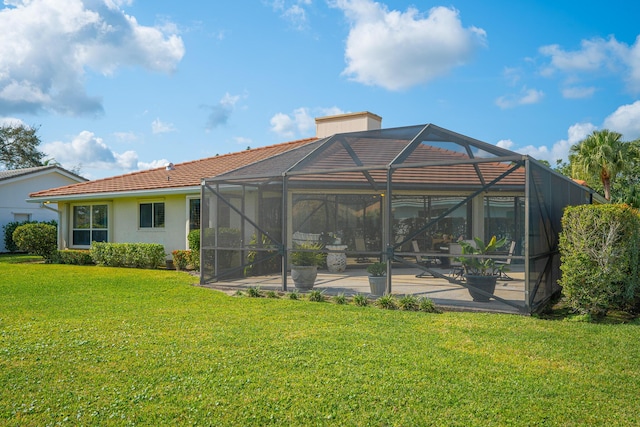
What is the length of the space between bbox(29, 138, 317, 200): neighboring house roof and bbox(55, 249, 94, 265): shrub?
203cm

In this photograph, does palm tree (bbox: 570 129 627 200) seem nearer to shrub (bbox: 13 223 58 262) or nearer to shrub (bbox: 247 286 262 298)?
shrub (bbox: 247 286 262 298)

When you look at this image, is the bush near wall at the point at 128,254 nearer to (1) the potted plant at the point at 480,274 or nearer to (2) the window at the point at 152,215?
(2) the window at the point at 152,215

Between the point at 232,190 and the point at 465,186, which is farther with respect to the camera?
the point at 465,186

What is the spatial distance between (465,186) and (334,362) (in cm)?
875

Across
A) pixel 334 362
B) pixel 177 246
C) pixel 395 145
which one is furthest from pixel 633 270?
pixel 177 246

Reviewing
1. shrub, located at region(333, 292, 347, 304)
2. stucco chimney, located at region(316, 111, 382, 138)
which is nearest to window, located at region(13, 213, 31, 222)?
stucco chimney, located at region(316, 111, 382, 138)

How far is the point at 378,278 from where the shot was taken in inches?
355

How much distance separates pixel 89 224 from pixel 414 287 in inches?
533

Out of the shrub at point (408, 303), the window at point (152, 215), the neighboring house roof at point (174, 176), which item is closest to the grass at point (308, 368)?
the shrub at point (408, 303)

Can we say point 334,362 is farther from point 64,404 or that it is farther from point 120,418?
point 64,404

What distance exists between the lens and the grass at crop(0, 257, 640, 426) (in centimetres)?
375

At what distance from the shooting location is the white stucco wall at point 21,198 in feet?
82.1

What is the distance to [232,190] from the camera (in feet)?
38.1

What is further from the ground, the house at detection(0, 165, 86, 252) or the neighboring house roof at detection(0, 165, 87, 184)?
the neighboring house roof at detection(0, 165, 87, 184)
